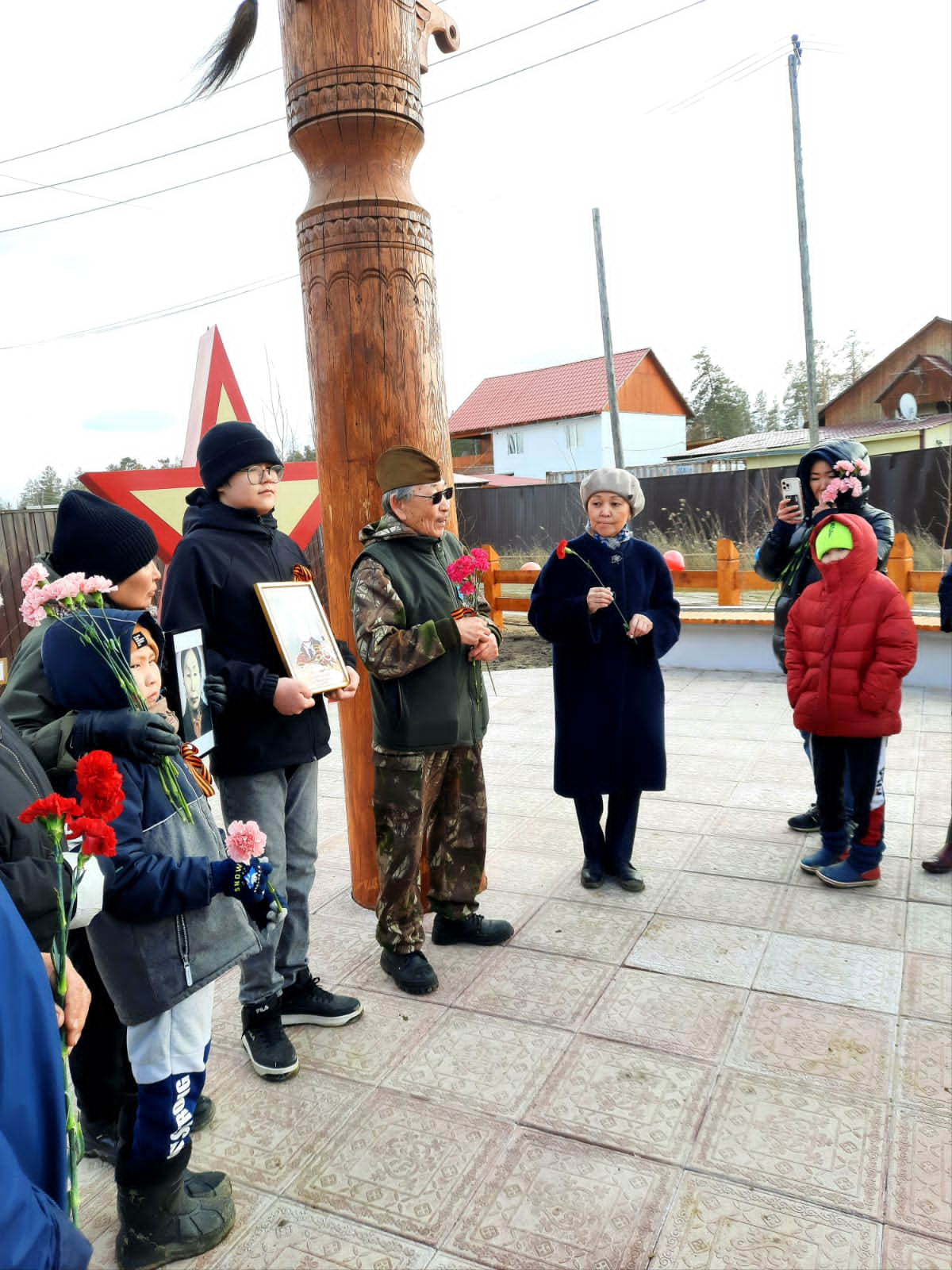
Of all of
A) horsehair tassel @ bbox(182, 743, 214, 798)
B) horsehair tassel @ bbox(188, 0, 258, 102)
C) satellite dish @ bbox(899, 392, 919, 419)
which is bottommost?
horsehair tassel @ bbox(182, 743, 214, 798)

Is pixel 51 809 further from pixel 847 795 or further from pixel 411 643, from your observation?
pixel 847 795

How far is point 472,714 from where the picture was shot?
325cm

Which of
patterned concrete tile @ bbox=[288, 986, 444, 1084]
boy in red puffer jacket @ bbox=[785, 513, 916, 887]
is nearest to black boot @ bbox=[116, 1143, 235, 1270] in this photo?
patterned concrete tile @ bbox=[288, 986, 444, 1084]

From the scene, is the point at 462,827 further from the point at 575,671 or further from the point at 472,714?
the point at 575,671

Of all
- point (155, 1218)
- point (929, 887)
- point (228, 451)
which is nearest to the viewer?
point (155, 1218)

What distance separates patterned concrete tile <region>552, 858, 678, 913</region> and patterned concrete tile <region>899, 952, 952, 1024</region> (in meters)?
1.00

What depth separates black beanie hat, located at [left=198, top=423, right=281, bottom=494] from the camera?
265cm

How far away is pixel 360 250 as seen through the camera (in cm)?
337

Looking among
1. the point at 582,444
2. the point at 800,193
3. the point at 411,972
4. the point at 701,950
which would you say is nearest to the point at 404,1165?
the point at 411,972

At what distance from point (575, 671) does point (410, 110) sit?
2.35 m

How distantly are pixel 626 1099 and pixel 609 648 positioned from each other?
1.86 metres

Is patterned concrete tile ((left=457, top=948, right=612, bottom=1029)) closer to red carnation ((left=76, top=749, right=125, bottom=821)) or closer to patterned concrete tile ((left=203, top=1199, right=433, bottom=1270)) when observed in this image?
patterned concrete tile ((left=203, top=1199, right=433, bottom=1270))

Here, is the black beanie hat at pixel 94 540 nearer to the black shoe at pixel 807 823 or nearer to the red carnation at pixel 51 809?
the red carnation at pixel 51 809

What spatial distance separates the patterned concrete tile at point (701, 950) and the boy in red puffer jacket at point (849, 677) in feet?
2.20
